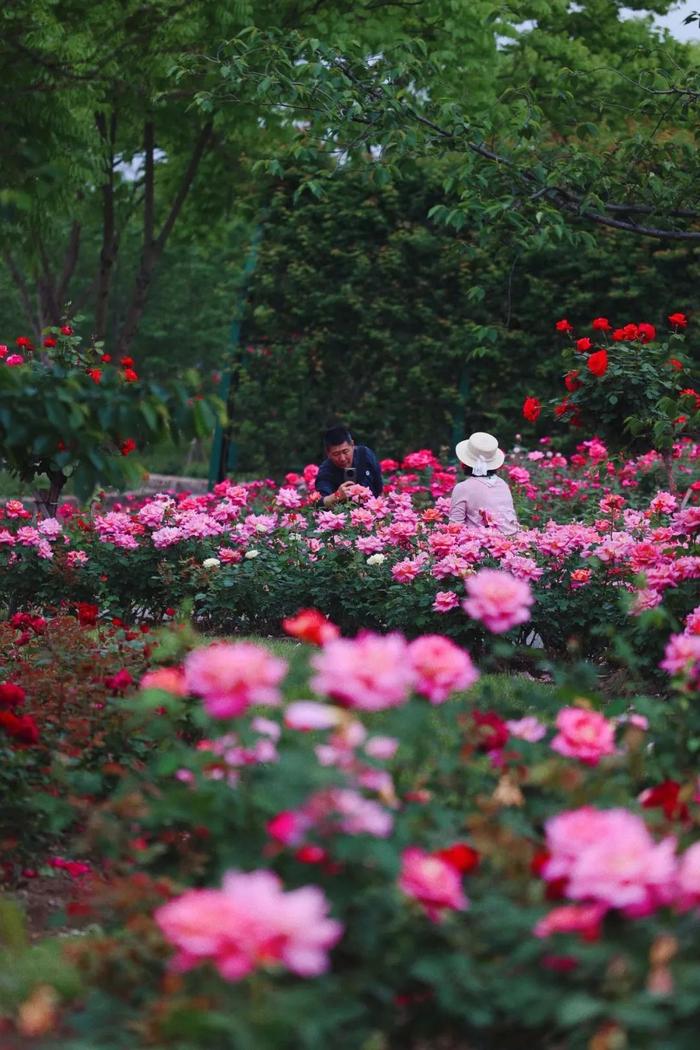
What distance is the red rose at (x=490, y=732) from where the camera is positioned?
2777 mm

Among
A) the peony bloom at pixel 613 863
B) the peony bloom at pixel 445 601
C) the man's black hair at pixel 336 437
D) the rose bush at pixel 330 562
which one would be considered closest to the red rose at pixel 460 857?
the peony bloom at pixel 613 863

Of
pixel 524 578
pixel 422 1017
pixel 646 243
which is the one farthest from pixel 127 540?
pixel 646 243

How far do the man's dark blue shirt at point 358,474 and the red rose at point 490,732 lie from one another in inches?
233

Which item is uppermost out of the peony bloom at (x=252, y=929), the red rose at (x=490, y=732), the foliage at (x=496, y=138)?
the foliage at (x=496, y=138)

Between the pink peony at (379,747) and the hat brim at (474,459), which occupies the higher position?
the hat brim at (474,459)

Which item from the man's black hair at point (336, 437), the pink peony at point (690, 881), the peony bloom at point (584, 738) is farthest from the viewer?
the man's black hair at point (336, 437)

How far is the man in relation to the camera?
8.55m

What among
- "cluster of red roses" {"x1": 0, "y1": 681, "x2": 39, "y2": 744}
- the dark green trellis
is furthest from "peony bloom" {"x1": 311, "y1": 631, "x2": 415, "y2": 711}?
the dark green trellis

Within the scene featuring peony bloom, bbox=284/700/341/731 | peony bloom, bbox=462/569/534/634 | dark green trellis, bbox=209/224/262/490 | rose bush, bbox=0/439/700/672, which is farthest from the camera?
dark green trellis, bbox=209/224/262/490

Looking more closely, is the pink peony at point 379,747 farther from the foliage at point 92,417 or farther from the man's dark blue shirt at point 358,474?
the man's dark blue shirt at point 358,474

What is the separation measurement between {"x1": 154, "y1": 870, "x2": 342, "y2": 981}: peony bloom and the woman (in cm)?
577

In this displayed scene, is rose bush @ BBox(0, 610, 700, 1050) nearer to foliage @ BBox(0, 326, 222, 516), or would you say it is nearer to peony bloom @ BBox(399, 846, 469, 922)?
peony bloom @ BBox(399, 846, 469, 922)

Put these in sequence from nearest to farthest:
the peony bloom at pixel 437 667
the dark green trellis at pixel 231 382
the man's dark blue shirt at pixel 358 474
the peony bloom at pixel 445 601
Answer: the peony bloom at pixel 437 667 < the peony bloom at pixel 445 601 < the man's dark blue shirt at pixel 358 474 < the dark green trellis at pixel 231 382

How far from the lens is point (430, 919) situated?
220 centimetres
